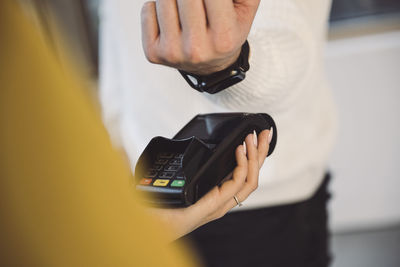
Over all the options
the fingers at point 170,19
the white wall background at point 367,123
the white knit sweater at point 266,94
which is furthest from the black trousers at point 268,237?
the white wall background at point 367,123

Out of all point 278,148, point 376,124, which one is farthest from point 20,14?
point 376,124

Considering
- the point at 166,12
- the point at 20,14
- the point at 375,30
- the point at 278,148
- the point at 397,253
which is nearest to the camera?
the point at 20,14

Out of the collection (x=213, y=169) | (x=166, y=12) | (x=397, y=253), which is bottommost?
(x=397, y=253)

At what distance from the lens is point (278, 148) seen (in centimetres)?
53

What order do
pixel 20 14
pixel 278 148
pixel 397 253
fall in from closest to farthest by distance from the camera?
pixel 20 14 → pixel 278 148 → pixel 397 253

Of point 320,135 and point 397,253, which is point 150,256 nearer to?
point 320,135

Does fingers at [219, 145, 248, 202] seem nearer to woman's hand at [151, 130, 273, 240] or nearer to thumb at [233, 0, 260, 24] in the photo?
woman's hand at [151, 130, 273, 240]

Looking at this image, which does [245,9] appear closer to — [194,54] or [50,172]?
[194,54]

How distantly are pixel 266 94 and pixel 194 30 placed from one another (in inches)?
6.0

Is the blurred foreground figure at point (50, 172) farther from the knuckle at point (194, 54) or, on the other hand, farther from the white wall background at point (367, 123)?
the white wall background at point (367, 123)

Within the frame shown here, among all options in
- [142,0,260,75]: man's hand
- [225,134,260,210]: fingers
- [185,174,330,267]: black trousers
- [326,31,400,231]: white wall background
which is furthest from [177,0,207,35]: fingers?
[326,31,400,231]: white wall background

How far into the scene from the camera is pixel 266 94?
395mm

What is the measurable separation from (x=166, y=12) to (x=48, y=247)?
0.63ft

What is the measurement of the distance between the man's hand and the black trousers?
1.13 feet
